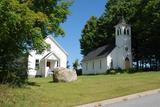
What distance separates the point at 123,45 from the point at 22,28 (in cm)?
4333

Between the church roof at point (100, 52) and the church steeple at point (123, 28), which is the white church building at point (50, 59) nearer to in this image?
the church roof at point (100, 52)

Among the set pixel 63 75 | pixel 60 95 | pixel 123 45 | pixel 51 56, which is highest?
pixel 123 45

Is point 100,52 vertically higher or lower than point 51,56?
higher

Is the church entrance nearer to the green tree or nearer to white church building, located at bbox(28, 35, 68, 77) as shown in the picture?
white church building, located at bbox(28, 35, 68, 77)

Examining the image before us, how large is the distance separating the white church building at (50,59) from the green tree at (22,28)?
31.3 metres

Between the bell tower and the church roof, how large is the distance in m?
1.63

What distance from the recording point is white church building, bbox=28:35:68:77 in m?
60.2

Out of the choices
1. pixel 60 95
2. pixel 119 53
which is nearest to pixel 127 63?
pixel 119 53

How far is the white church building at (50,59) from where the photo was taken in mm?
60188

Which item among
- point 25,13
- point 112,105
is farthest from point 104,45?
point 112,105

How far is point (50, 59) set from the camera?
Result: 60469 mm

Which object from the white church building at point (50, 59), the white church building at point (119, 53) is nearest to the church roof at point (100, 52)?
the white church building at point (119, 53)

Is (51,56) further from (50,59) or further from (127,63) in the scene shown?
(127,63)

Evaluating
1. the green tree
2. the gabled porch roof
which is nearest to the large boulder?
the green tree
